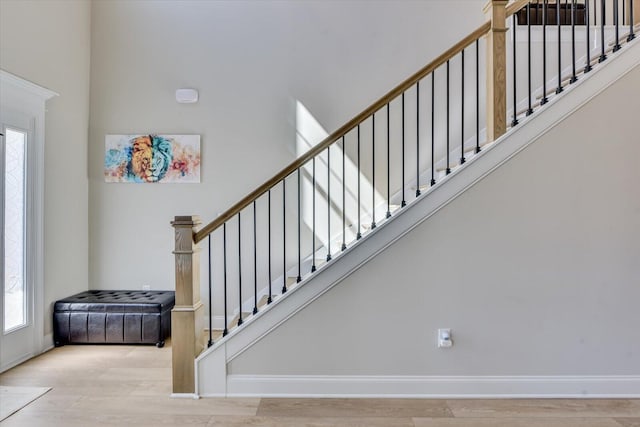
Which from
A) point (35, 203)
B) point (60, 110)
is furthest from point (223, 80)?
point (35, 203)

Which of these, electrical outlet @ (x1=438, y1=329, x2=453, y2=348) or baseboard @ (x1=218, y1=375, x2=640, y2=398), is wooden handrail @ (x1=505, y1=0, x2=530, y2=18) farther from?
baseboard @ (x1=218, y1=375, x2=640, y2=398)

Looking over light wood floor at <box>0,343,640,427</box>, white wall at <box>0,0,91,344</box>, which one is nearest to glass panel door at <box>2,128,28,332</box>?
white wall at <box>0,0,91,344</box>

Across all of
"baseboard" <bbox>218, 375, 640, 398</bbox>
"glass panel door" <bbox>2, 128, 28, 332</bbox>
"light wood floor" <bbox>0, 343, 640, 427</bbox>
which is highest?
"glass panel door" <bbox>2, 128, 28, 332</bbox>

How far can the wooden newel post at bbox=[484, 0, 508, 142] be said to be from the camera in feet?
8.92

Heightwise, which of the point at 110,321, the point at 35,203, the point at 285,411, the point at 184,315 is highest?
the point at 35,203

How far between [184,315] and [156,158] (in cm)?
215

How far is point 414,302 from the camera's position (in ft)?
8.90

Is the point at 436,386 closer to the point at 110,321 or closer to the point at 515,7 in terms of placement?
the point at 515,7

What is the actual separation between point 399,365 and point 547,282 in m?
1.12

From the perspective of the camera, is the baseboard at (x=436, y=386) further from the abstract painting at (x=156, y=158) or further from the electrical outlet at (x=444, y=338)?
the abstract painting at (x=156, y=158)

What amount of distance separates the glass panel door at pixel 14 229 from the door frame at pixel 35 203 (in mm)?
40

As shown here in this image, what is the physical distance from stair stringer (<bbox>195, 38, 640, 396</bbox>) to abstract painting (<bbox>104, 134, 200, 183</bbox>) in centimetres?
210

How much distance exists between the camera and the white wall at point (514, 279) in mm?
2686

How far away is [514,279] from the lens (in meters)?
2.70
